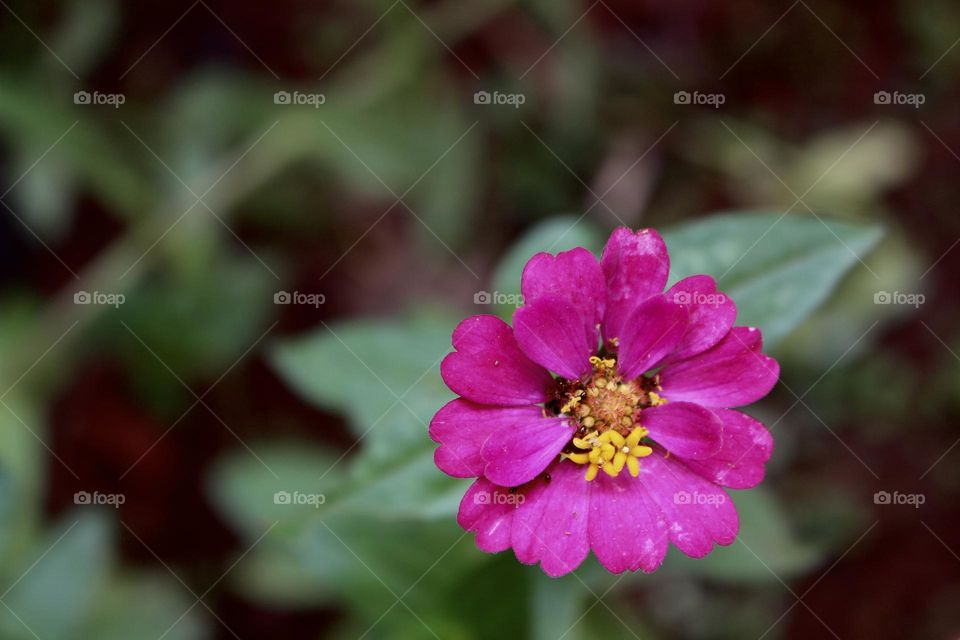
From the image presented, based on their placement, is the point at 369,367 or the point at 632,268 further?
the point at 369,367

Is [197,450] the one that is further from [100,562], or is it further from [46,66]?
[46,66]

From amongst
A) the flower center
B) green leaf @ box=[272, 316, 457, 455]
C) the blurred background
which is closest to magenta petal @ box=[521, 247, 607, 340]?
the flower center

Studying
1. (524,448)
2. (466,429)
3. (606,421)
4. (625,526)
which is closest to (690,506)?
(625,526)

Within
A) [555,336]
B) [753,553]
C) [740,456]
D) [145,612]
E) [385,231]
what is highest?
[385,231]

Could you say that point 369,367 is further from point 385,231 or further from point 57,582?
point 385,231

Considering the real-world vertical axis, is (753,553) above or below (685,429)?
below

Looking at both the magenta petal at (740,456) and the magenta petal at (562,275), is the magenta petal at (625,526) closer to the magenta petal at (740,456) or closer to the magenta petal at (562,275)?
the magenta petal at (740,456)

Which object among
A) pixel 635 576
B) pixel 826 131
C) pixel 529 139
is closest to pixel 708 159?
pixel 826 131

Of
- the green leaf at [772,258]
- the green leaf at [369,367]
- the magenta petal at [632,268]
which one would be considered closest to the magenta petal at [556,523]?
the magenta petal at [632,268]
